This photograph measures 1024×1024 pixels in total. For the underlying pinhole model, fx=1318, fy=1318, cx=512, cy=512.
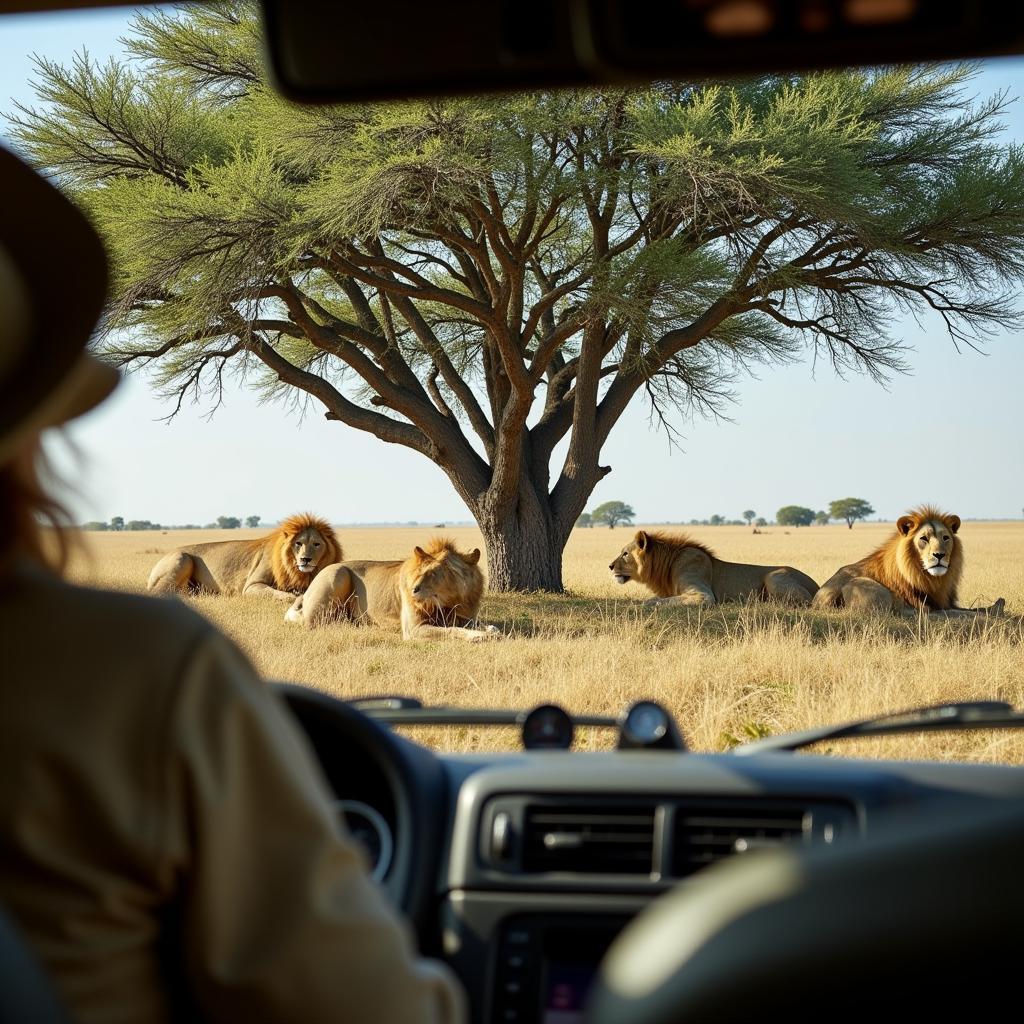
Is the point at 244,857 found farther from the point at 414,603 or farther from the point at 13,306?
the point at 414,603

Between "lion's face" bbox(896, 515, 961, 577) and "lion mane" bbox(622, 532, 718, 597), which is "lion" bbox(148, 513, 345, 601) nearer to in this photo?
"lion mane" bbox(622, 532, 718, 597)

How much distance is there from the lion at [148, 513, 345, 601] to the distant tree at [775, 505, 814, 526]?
277ft

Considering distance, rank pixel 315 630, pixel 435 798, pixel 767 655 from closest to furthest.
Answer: pixel 435 798, pixel 767 655, pixel 315 630

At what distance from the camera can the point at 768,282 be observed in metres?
18.6

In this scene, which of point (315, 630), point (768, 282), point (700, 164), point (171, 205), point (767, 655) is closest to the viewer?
point (767, 655)

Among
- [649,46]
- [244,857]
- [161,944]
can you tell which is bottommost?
[161,944]

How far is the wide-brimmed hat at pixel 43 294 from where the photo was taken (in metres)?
1.25

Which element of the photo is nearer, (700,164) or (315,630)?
(315,630)

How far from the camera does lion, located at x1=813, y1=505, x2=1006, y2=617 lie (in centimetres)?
1416

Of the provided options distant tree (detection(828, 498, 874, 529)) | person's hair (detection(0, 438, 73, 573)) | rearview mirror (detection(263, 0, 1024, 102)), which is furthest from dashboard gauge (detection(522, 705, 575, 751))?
distant tree (detection(828, 498, 874, 529))

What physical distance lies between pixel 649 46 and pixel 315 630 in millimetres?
12054

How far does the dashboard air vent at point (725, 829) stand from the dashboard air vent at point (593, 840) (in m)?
0.06

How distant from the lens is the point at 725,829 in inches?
98.5

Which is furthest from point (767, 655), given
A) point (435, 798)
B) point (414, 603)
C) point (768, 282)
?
point (768, 282)
